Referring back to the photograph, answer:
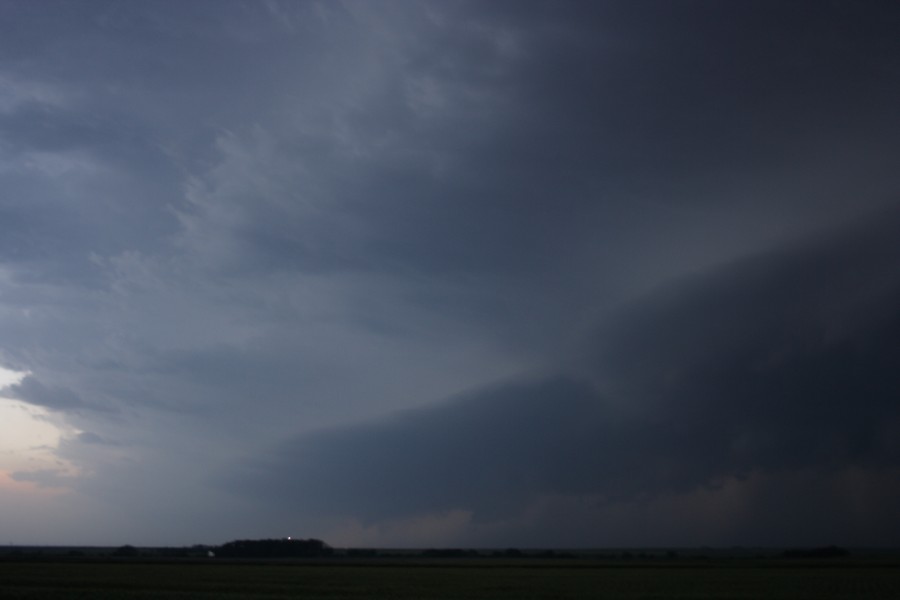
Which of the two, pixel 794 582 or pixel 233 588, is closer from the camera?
pixel 233 588

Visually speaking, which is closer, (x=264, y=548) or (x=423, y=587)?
(x=423, y=587)

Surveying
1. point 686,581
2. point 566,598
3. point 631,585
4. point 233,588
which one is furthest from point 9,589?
point 686,581

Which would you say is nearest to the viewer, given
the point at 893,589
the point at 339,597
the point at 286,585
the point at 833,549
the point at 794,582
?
the point at 339,597

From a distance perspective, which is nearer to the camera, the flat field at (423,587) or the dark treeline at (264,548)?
the flat field at (423,587)

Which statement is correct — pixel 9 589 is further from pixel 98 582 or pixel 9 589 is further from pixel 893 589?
pixel 893 589

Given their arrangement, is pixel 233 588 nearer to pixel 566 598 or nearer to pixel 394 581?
pixel 394 581

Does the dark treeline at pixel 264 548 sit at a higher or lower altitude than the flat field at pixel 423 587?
higher

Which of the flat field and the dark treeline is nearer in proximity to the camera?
the flat field

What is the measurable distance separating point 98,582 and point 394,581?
2386 cm

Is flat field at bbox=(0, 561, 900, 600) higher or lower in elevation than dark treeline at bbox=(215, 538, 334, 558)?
lower

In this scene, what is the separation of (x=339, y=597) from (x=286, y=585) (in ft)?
43.1

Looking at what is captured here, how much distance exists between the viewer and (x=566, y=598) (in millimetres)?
47875

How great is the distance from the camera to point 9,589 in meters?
51.0

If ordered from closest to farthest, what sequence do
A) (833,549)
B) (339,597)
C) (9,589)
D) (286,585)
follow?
(339,597) < (9,589) < (286,585) < (833,549)
